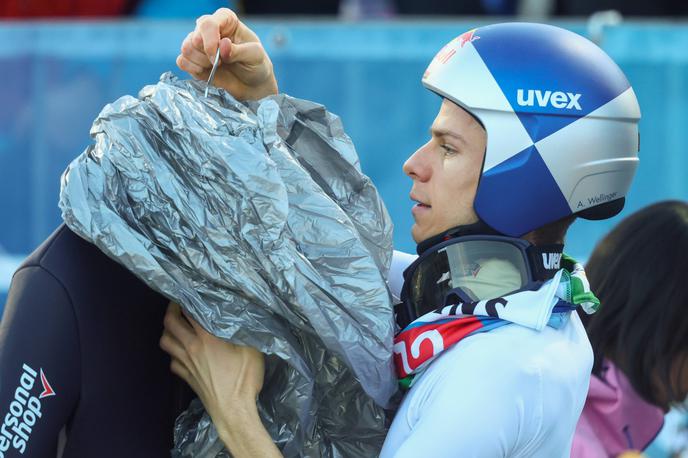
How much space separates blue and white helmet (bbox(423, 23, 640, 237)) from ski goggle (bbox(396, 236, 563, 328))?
54 mm

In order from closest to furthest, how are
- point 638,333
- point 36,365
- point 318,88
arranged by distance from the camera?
point 36,365
point 638,333
point 318,88

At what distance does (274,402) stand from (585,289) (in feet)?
2.27

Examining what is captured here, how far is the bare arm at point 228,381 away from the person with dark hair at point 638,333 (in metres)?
1.19

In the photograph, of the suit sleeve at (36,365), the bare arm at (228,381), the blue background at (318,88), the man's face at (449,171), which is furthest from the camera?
the blue background at (318,88)

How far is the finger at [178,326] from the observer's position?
7.03 ft

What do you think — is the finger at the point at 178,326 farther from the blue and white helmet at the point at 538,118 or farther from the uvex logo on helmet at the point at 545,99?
the uvex logo on helmet at the point at 545,99

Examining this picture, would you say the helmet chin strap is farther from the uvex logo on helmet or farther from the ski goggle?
the uvex logo on helmet

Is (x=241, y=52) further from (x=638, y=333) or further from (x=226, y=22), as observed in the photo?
(x=638, y=333)

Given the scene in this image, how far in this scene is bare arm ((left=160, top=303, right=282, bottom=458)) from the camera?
2111 mm

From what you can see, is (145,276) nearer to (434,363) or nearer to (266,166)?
(266,166)

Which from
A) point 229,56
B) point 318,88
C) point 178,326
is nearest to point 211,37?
point 229,56

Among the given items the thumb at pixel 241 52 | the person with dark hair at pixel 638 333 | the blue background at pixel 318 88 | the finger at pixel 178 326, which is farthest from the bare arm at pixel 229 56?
the blue background at pixel 318 88

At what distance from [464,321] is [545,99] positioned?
0.49 metres

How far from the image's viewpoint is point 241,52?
2.22 meters
